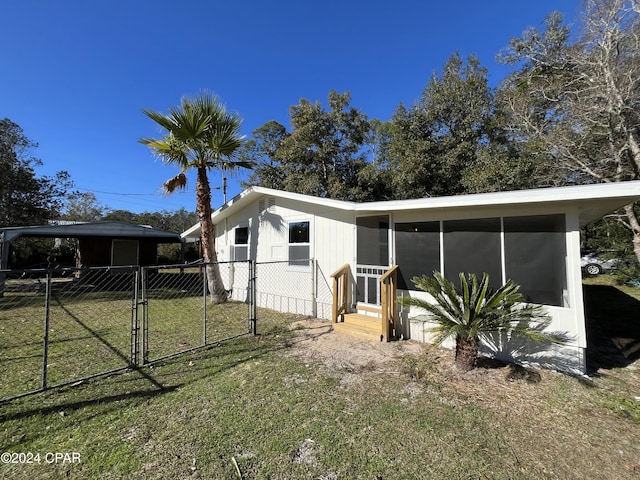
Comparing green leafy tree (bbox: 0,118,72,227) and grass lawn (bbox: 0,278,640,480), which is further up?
green leafy tree (bbox: 0,118,72,227)

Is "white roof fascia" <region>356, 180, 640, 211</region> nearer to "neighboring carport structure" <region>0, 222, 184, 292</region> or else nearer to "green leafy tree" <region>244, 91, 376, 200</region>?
"green leafy tree" <region>244, 91, 376, 200</region>

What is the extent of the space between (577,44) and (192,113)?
14.5m

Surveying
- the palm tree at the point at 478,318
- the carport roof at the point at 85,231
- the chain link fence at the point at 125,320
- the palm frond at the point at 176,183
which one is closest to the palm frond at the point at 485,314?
the palm tree at the point at 478,318

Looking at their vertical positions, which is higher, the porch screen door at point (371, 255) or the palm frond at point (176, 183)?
the palm frond at point (176, 183)

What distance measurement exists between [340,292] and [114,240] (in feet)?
50.1

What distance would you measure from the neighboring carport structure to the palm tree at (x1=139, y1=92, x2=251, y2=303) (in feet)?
17.7

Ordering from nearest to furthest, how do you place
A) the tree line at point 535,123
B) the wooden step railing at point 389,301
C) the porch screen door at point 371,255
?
the wooden step railing at point 389,301, the porch screen door at point 371,255, the tree line at point 535,123

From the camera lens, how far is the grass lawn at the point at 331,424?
2.33 meters

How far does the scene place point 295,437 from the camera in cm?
270

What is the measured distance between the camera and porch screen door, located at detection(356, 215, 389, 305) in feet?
20.0

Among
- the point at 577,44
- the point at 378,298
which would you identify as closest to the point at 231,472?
the point at 378,298

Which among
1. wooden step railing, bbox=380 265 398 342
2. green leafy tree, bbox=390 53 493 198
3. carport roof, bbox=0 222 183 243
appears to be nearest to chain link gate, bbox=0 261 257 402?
carport roof, bbox=0 222 183 243

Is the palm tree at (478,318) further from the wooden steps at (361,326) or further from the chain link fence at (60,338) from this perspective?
the chain link fence at (60,338)

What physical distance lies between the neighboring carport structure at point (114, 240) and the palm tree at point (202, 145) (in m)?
5.39
